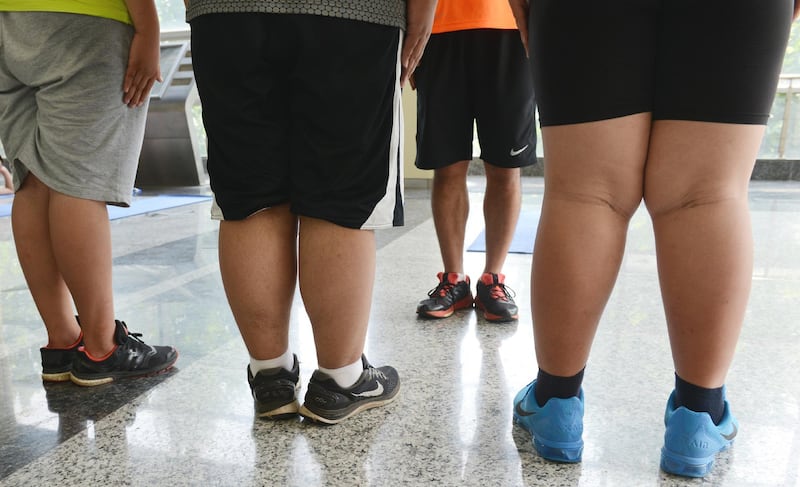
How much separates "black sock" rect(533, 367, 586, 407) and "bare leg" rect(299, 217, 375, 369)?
0.32 m

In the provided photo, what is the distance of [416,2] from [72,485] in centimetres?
89

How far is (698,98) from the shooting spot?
779mm

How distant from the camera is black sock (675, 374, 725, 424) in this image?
0.87 m

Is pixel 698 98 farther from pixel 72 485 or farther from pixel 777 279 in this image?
pixel 777 279

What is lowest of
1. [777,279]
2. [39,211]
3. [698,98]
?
[777,279]

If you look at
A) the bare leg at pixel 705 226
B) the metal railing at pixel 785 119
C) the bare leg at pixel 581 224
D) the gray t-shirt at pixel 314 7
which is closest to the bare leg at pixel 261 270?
the gray t-shirt at pixel 314 7

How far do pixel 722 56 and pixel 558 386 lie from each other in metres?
0.51

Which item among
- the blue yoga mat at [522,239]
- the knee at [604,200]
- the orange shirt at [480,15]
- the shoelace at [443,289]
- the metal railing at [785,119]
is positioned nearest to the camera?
the knee at [604,200]

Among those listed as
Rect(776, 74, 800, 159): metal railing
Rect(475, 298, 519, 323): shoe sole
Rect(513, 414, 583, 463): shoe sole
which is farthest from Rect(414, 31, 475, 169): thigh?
Rect(776, 74, 800, 159): metal railing

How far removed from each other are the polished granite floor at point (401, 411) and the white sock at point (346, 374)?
0.22ft

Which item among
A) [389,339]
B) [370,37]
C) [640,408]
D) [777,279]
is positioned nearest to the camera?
[370,37]

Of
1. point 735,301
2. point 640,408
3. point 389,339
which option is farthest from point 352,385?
point 735,301

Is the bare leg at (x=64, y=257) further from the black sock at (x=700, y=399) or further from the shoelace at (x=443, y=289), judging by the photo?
the black sock at (x=700, y=399)

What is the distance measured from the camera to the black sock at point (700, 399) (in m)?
0.87
